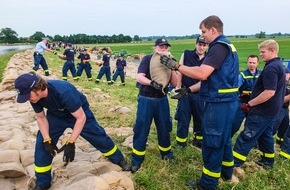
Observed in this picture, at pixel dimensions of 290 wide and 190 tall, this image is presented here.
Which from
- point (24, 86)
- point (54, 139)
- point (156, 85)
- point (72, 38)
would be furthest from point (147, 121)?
point (72, 38)

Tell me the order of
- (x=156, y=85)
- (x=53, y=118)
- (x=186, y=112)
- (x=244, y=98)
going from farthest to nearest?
(x=244, y=98)
(x=186, y=112)
(x=156, y=85)
(x=53, y=118)

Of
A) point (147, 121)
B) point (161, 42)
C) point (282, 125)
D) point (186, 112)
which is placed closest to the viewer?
point (161, 42)

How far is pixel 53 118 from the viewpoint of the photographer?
416 cm

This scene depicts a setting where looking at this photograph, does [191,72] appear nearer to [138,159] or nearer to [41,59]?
[138,159]

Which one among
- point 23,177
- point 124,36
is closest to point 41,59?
point 23,177

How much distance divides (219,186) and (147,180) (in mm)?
991

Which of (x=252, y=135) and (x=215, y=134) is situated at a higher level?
(x=215, y=134)

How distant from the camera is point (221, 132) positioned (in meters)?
3.95

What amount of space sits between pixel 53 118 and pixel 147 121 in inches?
50.1

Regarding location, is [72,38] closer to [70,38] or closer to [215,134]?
[70,38]

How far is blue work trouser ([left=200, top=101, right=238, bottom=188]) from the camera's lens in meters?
3.92

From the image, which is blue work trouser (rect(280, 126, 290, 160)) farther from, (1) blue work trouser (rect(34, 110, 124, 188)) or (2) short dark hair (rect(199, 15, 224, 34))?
(1) blue work trouser (rect(34, 110, 124, 188))

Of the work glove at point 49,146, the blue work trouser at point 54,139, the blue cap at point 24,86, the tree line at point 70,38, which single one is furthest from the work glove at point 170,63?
the tree line at point 70,38

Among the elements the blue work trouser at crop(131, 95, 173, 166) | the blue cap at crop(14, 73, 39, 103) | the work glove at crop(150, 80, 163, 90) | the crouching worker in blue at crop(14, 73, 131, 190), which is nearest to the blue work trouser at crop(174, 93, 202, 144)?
the blue work trouser at crop(131, 95, 173, 166)
